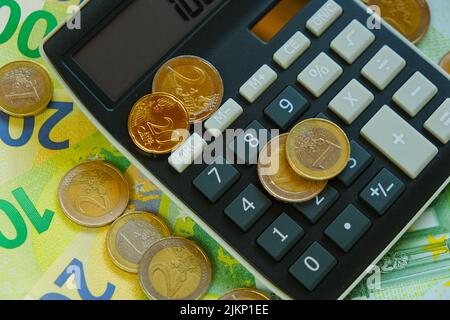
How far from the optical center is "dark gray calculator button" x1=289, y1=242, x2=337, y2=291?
0.47m

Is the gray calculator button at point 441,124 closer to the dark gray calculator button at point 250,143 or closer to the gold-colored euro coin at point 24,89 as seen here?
the dark gray calculator button at point 250,143

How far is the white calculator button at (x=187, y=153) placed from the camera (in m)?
0.49

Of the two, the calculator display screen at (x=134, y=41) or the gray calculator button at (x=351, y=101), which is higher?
the calculator display screen at (x=134, y=41)

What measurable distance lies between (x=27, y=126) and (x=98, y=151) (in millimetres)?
68

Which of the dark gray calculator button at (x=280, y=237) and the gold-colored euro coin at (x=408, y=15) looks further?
the gold-colored euro coin at (x=408, y=15)

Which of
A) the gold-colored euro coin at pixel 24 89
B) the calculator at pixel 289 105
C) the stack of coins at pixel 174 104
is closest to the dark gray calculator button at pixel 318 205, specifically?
the calculator at pixel 289 105

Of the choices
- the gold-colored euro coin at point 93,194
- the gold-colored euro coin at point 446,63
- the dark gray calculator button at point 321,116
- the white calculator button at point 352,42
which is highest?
the gold-colored euro coin at point 93,194

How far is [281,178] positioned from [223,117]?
0.07 metres

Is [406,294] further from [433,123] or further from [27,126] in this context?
[27,126]

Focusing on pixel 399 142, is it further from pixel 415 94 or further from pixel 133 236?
pixel 133 236

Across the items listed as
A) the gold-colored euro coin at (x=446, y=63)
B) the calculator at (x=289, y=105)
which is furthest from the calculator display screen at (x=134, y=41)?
the gold-colored euro coin at (x=446, y=63)

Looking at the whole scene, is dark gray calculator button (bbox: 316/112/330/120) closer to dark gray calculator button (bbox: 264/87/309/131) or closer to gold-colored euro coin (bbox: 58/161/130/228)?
dark gray calculator button (bbox: 264/87/309/131)

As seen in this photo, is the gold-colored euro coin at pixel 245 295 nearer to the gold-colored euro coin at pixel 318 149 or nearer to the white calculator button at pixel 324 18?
the gold-colored euro coin at pixel 318 149

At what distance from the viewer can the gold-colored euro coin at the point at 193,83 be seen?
50cm
